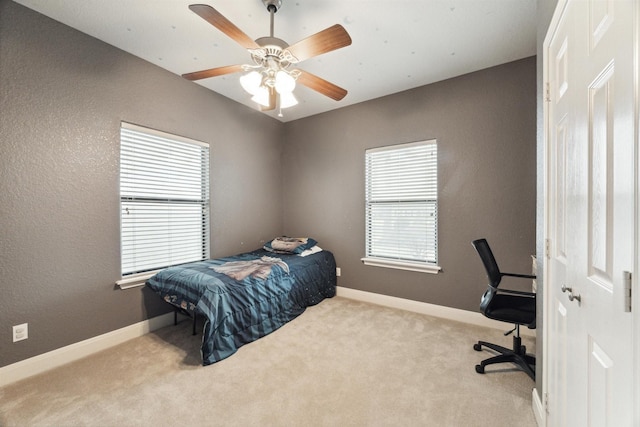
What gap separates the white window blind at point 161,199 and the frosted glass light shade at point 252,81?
1428 millimetres

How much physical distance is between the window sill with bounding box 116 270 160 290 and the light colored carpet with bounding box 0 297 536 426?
20.6 inches

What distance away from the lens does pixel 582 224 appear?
950mm

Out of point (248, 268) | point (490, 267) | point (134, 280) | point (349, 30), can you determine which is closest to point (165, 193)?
point (134, 280)

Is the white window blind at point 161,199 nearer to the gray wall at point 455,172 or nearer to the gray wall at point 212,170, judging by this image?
the gray wall at point 212,170

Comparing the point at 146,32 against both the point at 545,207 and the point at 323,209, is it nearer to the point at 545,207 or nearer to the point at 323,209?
the point at 323,209

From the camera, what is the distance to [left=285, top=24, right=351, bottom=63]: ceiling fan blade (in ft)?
5.04

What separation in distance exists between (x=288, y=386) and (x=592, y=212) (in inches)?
76.2

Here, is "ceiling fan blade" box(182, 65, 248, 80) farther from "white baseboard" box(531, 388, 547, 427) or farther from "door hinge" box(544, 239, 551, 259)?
"white baseboard" box(531, 388, 547, 427)

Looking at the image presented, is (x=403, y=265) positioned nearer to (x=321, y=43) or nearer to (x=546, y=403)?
(x=546, y=403)

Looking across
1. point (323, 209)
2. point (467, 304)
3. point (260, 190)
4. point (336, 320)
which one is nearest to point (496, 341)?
point (467, 304)

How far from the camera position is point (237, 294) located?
2338 millimetres

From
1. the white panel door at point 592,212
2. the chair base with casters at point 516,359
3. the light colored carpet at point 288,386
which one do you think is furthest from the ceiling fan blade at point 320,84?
the chair base with casters at point 516,359

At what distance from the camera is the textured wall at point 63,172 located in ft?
6.32

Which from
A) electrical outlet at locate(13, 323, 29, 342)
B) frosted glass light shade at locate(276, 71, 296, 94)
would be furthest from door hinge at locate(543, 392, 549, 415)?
electrical outlet at locate(13, 323, 29, 342)
